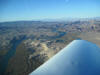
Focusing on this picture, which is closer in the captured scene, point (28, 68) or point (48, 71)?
point (48, 71)

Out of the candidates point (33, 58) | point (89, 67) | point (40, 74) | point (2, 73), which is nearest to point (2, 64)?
point (2, 73)

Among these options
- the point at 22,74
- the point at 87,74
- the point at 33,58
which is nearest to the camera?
the point at 87,74

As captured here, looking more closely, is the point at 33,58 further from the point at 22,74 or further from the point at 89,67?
the point at 89,67

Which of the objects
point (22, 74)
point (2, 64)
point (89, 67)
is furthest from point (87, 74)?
point (2, 64)

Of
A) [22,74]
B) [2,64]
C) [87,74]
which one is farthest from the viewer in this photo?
[2,64]

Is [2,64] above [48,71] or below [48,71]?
below

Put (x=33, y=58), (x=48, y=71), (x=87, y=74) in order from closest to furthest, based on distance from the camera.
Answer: (x=87, y=74), (x=48, y=71), (x=33, y=58)

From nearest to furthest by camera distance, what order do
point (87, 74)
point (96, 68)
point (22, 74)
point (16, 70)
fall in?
point (87, 74)
point (96, 68)
point (22, 74)
point (16, 70)

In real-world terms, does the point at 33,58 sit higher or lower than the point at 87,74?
lower

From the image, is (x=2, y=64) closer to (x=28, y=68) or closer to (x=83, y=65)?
(x=28, y=68)
